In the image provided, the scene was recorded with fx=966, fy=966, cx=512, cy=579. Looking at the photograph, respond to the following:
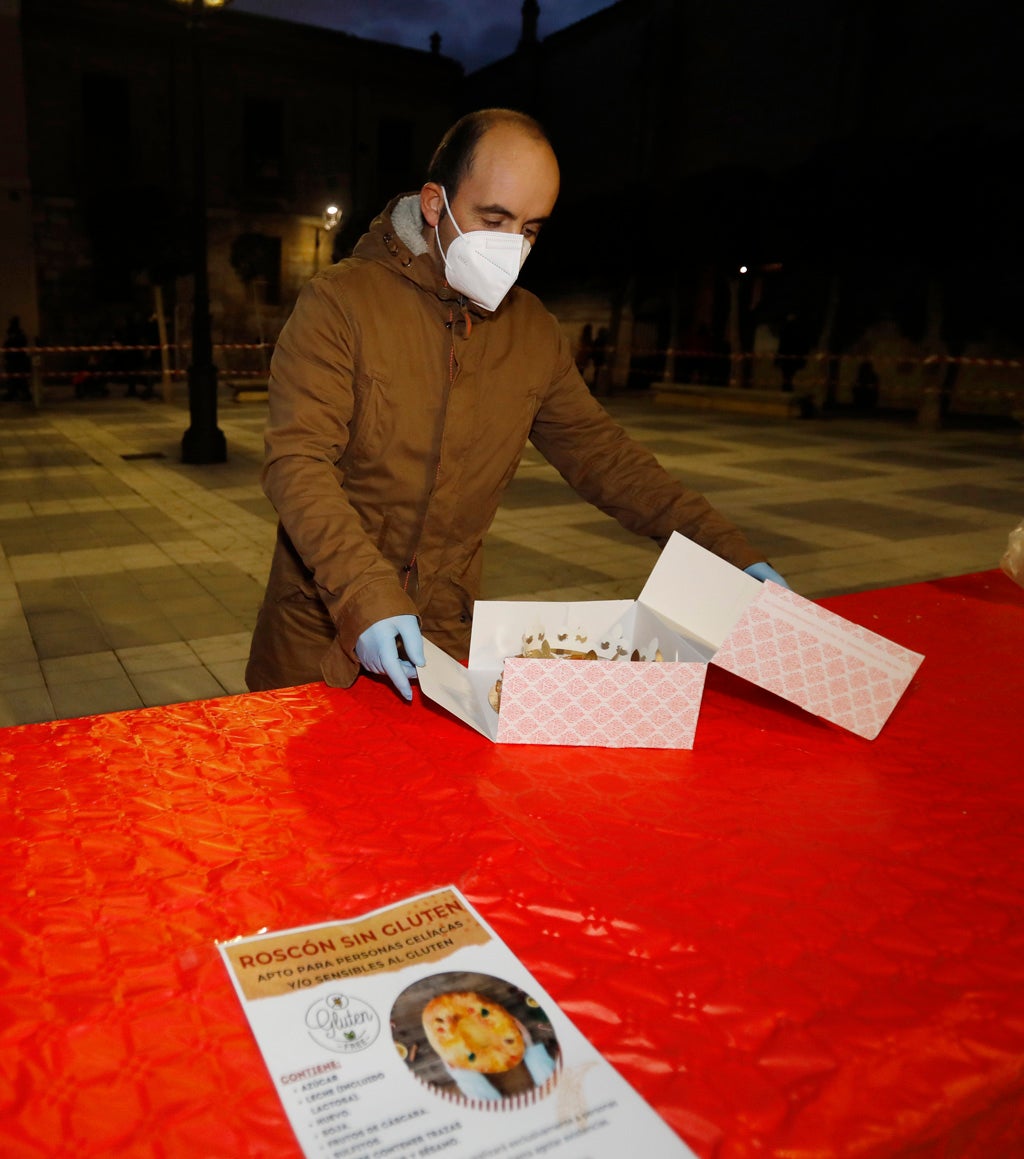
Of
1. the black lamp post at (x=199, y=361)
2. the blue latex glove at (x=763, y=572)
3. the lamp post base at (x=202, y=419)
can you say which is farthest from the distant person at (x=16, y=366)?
the blue latex glove at (x=763, y=572)

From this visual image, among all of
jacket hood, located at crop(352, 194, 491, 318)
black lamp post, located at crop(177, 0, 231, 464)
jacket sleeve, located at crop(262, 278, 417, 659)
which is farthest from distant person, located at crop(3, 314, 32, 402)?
jacket sleeve, located at crop(262, 278, 417, 659)

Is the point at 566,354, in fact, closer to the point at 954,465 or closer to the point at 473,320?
the point at 473,320

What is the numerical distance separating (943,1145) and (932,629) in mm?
1606

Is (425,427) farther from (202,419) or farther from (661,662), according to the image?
(202,419)

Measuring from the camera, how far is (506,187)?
1.88m

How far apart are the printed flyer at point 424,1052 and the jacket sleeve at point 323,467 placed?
645 mm

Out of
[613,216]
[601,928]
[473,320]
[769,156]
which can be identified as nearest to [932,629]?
[473,320]

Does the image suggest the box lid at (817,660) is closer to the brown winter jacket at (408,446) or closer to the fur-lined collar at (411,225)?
the brown winter jacket at (408,446)

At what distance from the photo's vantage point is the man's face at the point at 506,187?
185cm

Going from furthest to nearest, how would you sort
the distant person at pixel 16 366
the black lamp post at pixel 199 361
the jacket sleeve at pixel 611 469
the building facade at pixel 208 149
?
1. the building facade at pixel 208 149
2. the distant person at pixel 16 366
3. the black lamp post at pixel 199 361
4. the jacket sleeve at pixel 611 469

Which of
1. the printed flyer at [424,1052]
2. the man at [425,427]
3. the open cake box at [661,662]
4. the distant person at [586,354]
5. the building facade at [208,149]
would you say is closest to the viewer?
the printed flyer at [424,1052]

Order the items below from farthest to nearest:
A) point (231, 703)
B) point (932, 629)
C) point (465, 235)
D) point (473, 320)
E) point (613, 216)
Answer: point (613, 216)
point (932, 629)
point (473, 320)
point (465, 235)
point (231, 703)

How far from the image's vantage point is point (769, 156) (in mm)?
20500

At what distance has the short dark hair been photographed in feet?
6.09
